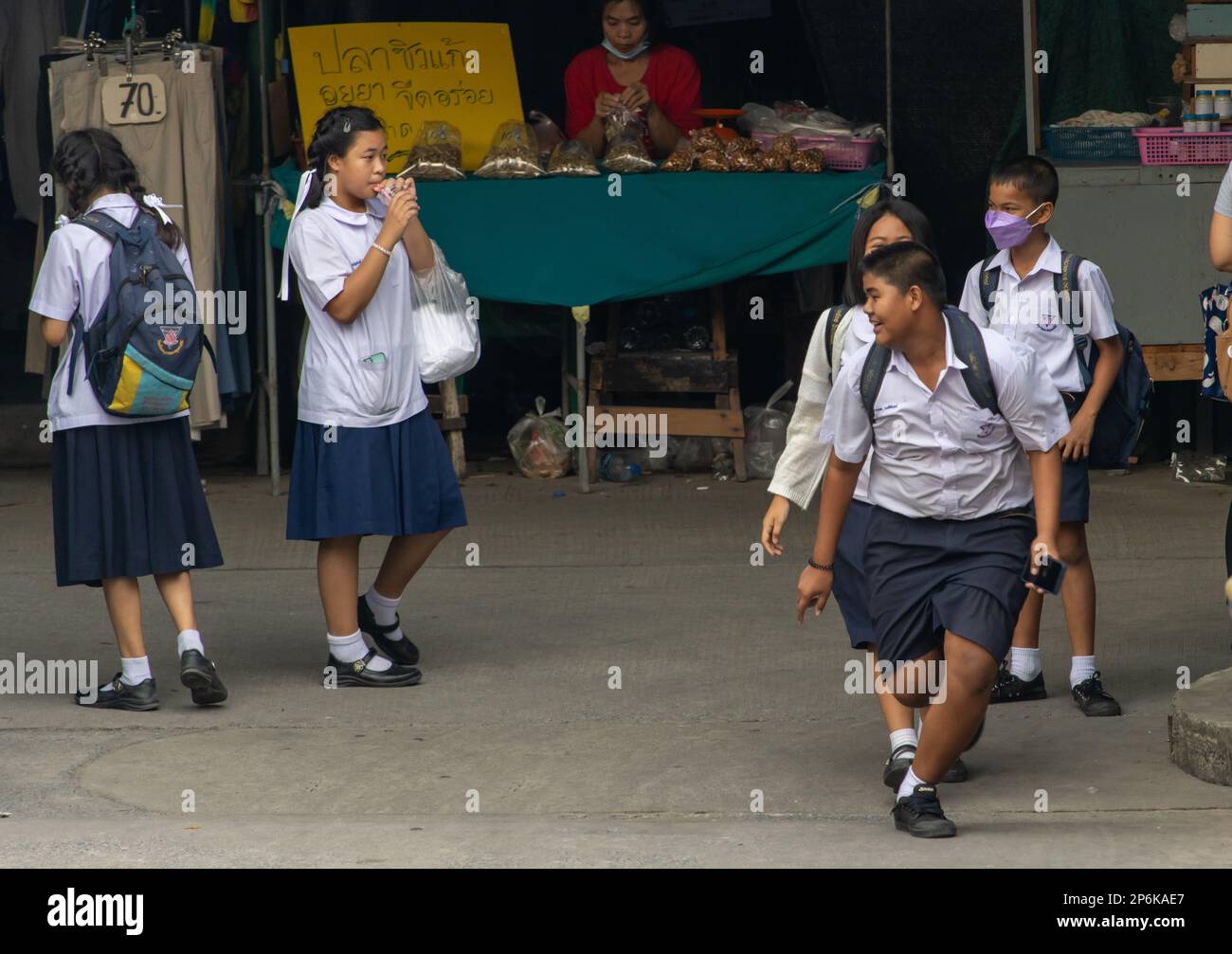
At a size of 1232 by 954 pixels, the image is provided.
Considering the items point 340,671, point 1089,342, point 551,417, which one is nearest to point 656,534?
point 551,417

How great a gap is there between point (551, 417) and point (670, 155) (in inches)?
56.6

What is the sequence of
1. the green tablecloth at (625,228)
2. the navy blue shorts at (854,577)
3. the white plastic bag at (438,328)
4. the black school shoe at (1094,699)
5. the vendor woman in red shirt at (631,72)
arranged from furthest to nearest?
the vendor woman in red shirt at (631,72)
the green tablecloth at (625,228)
the white plastic bag at (438,328)
the black school shoe at (1094,699)
the navy blue shorts at (854,577)

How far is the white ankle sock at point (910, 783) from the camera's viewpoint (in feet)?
15.1

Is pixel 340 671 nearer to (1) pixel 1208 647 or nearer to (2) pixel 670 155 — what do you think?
(1) pixel 1208 647

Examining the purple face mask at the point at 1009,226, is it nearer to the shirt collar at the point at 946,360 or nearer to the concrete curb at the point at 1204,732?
the shirt collar at the point at 946,360

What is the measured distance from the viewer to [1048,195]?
556 cm

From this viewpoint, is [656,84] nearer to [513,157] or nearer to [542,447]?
[513,157]

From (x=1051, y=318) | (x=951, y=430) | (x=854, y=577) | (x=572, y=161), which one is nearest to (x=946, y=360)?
(x=951, y=430)

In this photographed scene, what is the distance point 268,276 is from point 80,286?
10.8 feet

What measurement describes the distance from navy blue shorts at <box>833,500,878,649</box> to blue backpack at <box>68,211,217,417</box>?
2.02 meters

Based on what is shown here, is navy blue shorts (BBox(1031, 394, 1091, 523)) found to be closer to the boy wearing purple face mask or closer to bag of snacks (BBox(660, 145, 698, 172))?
the boy wearing purple face mask

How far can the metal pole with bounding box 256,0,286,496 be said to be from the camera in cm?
885

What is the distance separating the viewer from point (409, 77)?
9.05m

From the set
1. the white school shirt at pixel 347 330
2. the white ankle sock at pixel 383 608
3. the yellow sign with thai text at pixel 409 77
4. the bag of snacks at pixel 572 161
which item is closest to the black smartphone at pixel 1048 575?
the white school shirt at pixel 347 330
